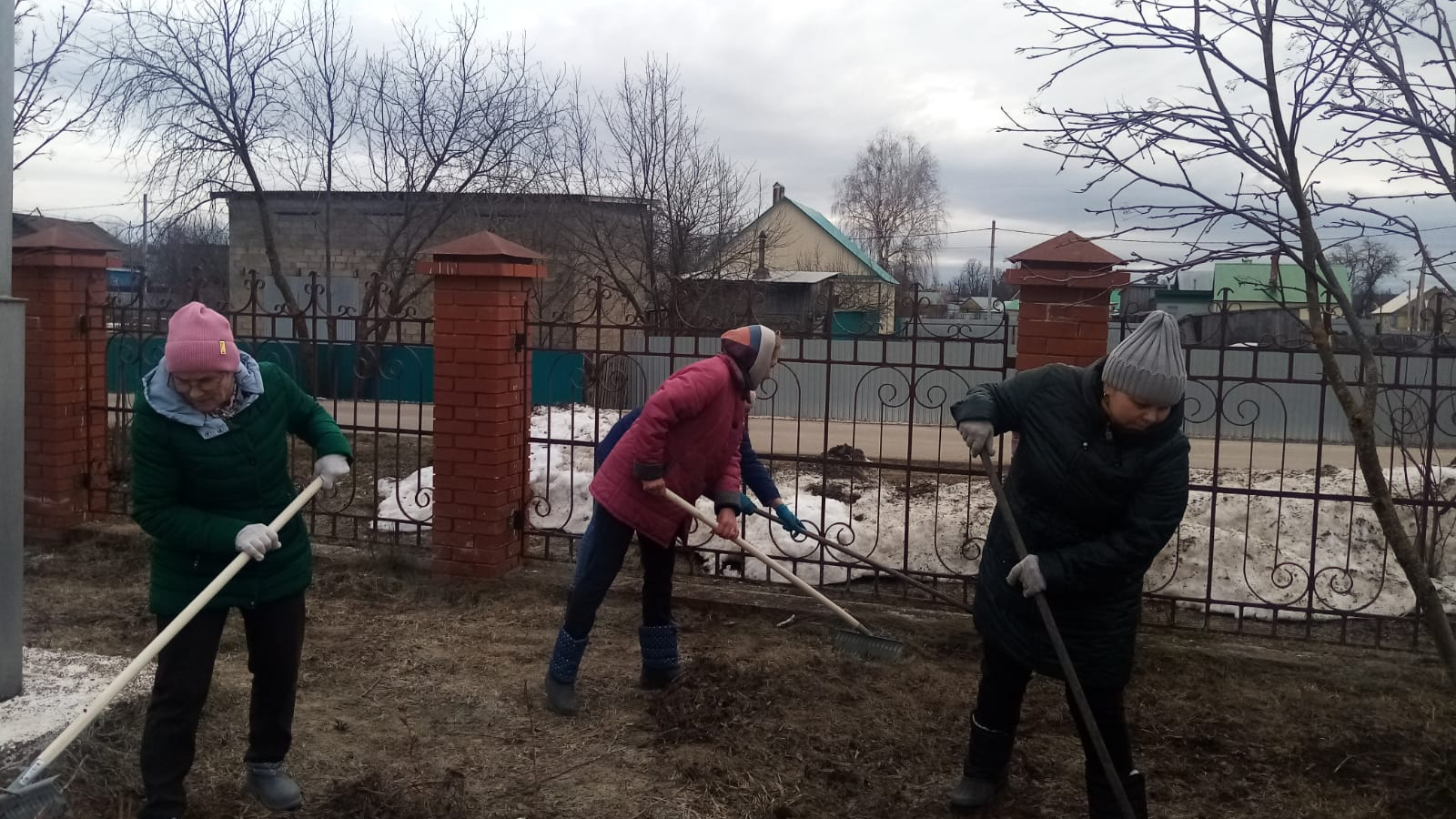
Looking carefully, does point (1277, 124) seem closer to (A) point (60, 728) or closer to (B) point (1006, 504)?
(B) point (1006, 504)

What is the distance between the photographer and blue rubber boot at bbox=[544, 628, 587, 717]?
12.9 feet

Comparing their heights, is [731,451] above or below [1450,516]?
above

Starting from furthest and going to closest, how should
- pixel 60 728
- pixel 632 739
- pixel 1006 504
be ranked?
pixel 632 739 < pixel 60 728 < pixel 1006 504

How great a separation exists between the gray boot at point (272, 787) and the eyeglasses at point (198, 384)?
3.67 feet

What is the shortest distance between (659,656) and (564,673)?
1.26 ft

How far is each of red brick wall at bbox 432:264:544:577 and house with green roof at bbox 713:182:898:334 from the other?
1.77m

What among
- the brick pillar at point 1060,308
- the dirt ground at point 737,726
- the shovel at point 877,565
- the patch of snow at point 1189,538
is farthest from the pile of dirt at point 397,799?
the brick pillar at point 1060,308

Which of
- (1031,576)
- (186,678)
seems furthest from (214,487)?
(1031,576)

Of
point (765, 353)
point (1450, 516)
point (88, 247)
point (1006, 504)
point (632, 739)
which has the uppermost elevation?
point (88, 247)

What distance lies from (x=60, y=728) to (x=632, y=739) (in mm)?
1794

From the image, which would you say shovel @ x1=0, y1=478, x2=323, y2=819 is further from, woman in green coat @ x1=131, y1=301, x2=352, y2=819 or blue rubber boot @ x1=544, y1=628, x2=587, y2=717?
blue rubber boot @ x1=544, y1=628, x2=587, y2=717

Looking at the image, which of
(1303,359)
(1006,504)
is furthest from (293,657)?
(1303,359)

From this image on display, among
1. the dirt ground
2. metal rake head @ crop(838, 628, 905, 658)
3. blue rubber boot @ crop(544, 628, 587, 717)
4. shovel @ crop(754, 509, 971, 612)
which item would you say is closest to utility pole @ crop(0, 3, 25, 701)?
the dirt ground

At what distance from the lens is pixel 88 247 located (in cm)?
611
